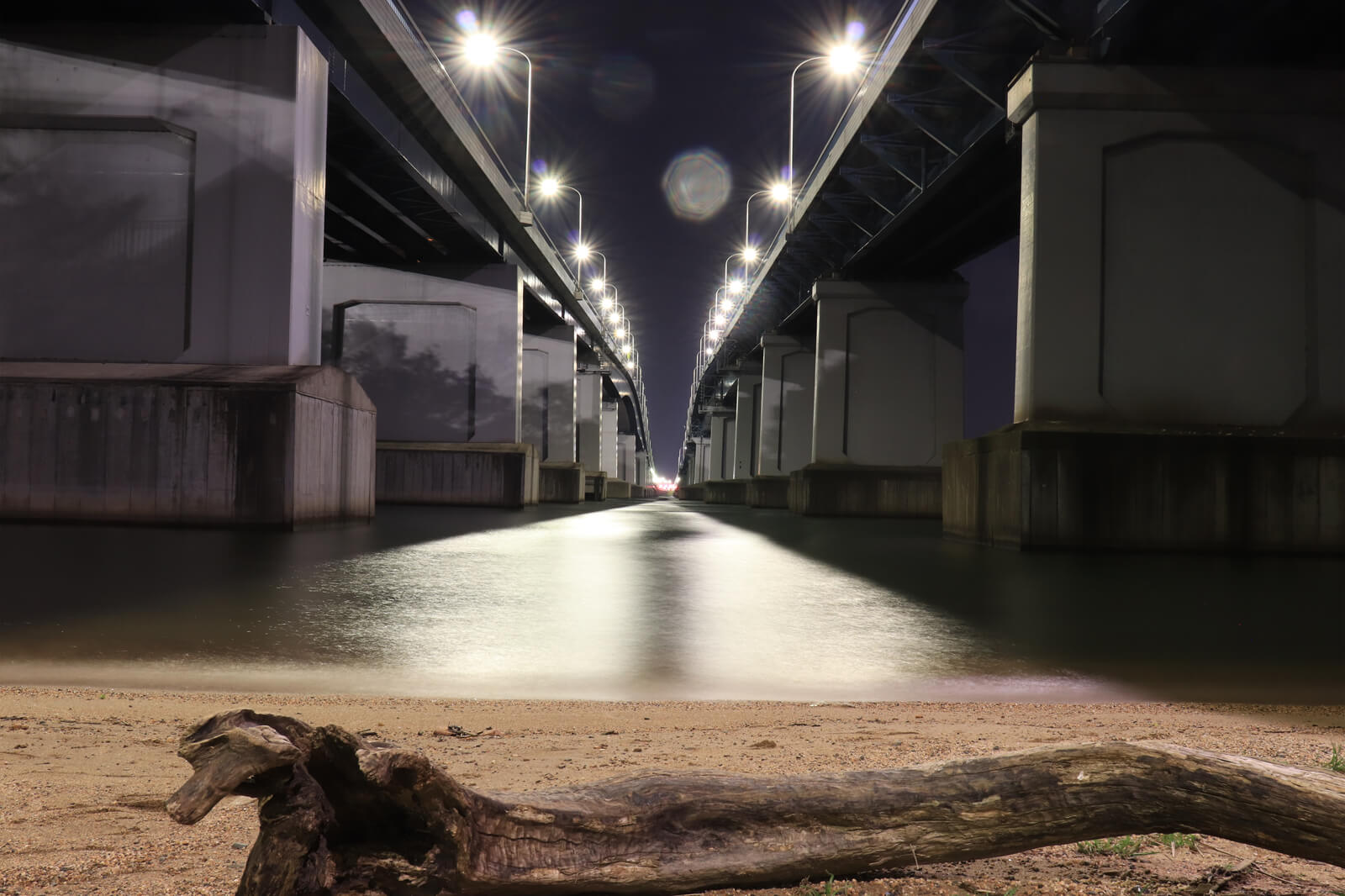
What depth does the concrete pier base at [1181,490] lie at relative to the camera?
47.2ft

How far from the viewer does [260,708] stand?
4.51m

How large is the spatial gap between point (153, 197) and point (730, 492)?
49130mm

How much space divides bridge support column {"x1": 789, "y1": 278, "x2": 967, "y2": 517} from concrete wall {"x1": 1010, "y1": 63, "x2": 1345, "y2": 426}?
1745cm

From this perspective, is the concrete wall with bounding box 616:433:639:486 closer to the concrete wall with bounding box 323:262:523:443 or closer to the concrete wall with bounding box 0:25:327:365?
the concrete wall with bounding box 323:262:523:443

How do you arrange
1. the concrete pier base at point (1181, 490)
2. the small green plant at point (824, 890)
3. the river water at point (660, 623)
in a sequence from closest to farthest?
the small green plant at point (824, 890) < the river water at point (660, 623) < the concrete pier base at point (1181, 490)

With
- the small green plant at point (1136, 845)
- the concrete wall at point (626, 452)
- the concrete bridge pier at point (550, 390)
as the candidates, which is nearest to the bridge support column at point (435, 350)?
the concrete bridge pier at point (550, 390)

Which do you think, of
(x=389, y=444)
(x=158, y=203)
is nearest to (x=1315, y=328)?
(x=158, y=203)

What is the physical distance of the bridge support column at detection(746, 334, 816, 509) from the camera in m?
49.9

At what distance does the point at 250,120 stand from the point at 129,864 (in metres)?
17.5

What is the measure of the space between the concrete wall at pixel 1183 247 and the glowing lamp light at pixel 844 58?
435 inches

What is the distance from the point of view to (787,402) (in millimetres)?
50312

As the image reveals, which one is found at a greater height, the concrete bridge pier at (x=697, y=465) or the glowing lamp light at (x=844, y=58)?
the glowing lamp light at (x=844, y=58)

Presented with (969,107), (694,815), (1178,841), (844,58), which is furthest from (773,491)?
(694,815)

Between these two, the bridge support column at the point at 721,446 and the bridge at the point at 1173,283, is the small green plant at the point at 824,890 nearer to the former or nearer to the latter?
the bridge at the point at 1173,283
